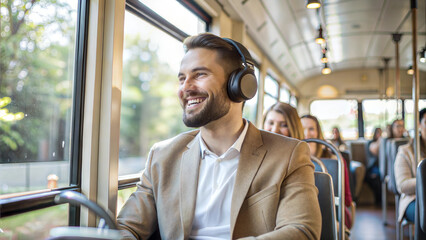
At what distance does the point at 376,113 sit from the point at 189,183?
10210mm

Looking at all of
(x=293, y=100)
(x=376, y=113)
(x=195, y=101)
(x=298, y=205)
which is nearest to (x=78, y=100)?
(x=195, y=101)

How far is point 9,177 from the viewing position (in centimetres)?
155

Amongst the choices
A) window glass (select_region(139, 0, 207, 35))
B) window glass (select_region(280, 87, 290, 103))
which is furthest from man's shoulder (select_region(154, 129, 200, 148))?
window glass (select_region(280, 87, 290, 103))

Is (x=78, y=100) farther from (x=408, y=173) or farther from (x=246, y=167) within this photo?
(x=408, y=173)

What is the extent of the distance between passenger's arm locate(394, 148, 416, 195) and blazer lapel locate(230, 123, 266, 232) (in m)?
1.96

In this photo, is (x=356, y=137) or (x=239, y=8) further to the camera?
(x=356, y=137)

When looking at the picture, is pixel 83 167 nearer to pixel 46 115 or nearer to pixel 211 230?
pixel 46 115

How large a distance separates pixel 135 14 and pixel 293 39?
4878 millimetres

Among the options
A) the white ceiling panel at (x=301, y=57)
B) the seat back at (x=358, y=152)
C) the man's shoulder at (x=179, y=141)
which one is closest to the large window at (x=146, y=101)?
the white ceiling panel at (x=301, y=57)

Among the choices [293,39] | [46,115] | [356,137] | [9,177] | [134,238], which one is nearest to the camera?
[134,238]

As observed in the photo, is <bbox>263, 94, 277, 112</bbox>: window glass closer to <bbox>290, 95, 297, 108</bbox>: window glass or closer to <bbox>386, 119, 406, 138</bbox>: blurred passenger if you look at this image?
<bbox>386, 119, 406, 138</bbox>: blurred passenger

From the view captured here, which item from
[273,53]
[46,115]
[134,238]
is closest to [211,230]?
[134,238]

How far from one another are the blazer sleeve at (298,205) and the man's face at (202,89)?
0.39m

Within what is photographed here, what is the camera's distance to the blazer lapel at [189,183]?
4.95 feet
